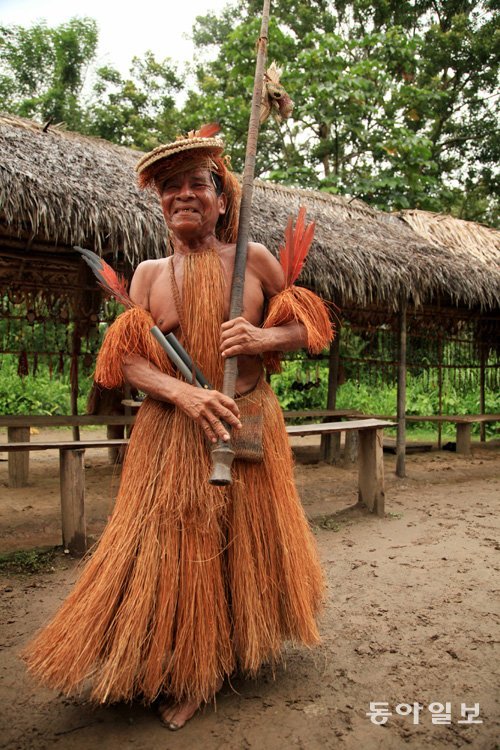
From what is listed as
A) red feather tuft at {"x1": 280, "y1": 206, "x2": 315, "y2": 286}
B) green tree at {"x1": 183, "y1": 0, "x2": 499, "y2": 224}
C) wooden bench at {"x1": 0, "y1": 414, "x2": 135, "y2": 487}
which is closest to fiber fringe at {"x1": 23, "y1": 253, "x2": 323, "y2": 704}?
red feather tuft at {"x1": 280, "y1": 206, "x2": 315, "y2": 286}

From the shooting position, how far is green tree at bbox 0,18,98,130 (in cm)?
1495

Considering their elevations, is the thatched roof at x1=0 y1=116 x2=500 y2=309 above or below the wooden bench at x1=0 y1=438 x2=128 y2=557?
above

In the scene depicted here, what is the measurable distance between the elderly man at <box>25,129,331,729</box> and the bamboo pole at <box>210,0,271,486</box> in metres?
0.05

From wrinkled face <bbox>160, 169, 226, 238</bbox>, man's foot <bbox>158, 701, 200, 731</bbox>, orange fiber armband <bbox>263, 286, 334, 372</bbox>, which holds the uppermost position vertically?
wrinkled face <bbox>160, 169, 226, 238</bbox>

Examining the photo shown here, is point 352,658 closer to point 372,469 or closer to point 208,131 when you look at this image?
point 208,131

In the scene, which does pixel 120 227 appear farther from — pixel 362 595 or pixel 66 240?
pixel 362 595

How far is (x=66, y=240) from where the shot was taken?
15.8 ft

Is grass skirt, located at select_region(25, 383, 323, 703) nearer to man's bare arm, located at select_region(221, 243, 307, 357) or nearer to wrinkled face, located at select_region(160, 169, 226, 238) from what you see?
man's bare arm, located at select_region(221, 243, 307, 357)

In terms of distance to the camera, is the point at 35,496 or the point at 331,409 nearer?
the point at 35,496

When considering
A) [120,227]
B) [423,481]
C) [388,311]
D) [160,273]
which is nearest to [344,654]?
[160,273]

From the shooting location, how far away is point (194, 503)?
1742 millimetres

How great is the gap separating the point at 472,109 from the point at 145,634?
15.8m

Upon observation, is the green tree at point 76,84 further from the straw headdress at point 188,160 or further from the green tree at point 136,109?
the straw headdress at point 188,160

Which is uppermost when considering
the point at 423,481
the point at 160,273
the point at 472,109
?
the point at 472,109
